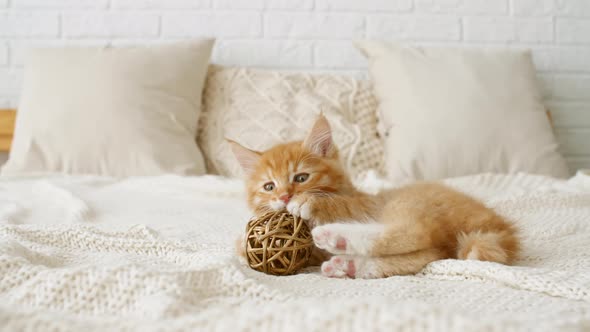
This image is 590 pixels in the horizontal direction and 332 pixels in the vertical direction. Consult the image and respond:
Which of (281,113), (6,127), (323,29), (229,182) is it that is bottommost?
(6,127)

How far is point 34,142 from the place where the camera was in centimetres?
175

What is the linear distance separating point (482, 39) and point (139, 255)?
1.97 meters

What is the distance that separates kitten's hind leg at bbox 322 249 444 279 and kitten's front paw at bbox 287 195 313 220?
0.09m

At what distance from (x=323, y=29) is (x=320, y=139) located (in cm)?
138

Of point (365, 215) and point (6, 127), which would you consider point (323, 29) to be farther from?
point (365, 215)

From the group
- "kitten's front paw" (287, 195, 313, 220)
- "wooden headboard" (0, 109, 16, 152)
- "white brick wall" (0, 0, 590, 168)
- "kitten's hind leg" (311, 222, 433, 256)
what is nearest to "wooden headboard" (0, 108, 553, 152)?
"wooden headboard" (0, 109, 16, 152)

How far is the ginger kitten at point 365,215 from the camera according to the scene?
0.78m

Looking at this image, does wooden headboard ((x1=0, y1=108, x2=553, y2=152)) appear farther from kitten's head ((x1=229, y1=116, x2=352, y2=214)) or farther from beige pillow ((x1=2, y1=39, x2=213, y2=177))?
kitten's head ((x1=229, y1=116, x2=352, y2=214))

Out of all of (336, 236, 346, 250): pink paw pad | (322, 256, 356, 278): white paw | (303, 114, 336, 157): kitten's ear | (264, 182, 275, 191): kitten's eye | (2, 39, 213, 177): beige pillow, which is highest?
(303, 114, 336, 157): kitten's ear

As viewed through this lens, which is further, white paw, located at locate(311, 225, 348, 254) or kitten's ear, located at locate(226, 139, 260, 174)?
kitten's ear, located at locate(226, 139, 260, 174)

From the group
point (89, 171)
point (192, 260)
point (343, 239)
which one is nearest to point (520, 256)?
point (343, 239)

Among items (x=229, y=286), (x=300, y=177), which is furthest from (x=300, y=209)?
(x=229, y=286)

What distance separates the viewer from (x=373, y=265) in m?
0.78

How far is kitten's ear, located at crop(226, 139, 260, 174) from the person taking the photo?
1.04 m
